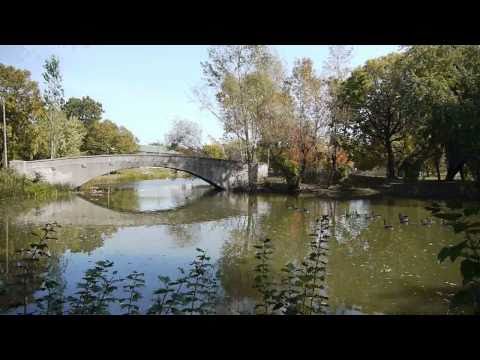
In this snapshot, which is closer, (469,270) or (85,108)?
(469,270)

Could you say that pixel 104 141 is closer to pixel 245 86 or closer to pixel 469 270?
pixel 245 86

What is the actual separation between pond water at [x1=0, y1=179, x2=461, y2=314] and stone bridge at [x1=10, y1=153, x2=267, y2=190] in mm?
6252

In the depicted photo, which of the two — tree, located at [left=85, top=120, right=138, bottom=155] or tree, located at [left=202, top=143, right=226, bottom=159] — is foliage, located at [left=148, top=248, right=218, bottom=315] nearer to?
tree, located at [left=202, top=143, right=226, bottom=159]

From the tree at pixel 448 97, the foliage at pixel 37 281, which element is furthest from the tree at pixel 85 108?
the foliage at pixel 37 281

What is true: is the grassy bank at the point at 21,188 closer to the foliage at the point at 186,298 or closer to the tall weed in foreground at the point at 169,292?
the tall weed in foreground at the point at 169,292

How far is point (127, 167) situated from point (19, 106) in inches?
287

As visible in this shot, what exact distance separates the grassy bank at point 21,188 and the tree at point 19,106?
17.0 ft

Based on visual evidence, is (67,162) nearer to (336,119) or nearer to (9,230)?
(9,230)

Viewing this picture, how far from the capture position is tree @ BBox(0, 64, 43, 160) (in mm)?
22422

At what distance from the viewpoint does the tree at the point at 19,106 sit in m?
22.4

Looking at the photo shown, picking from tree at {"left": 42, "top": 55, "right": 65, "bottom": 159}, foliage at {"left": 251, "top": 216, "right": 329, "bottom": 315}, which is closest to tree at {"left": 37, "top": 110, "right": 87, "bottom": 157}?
tree at {"left": 42, "top": 55, "right": 65, "bottom": 159}

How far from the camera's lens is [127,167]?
2375 cm

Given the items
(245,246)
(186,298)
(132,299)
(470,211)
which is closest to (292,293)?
(186,298)

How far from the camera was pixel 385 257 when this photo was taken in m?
7.54
